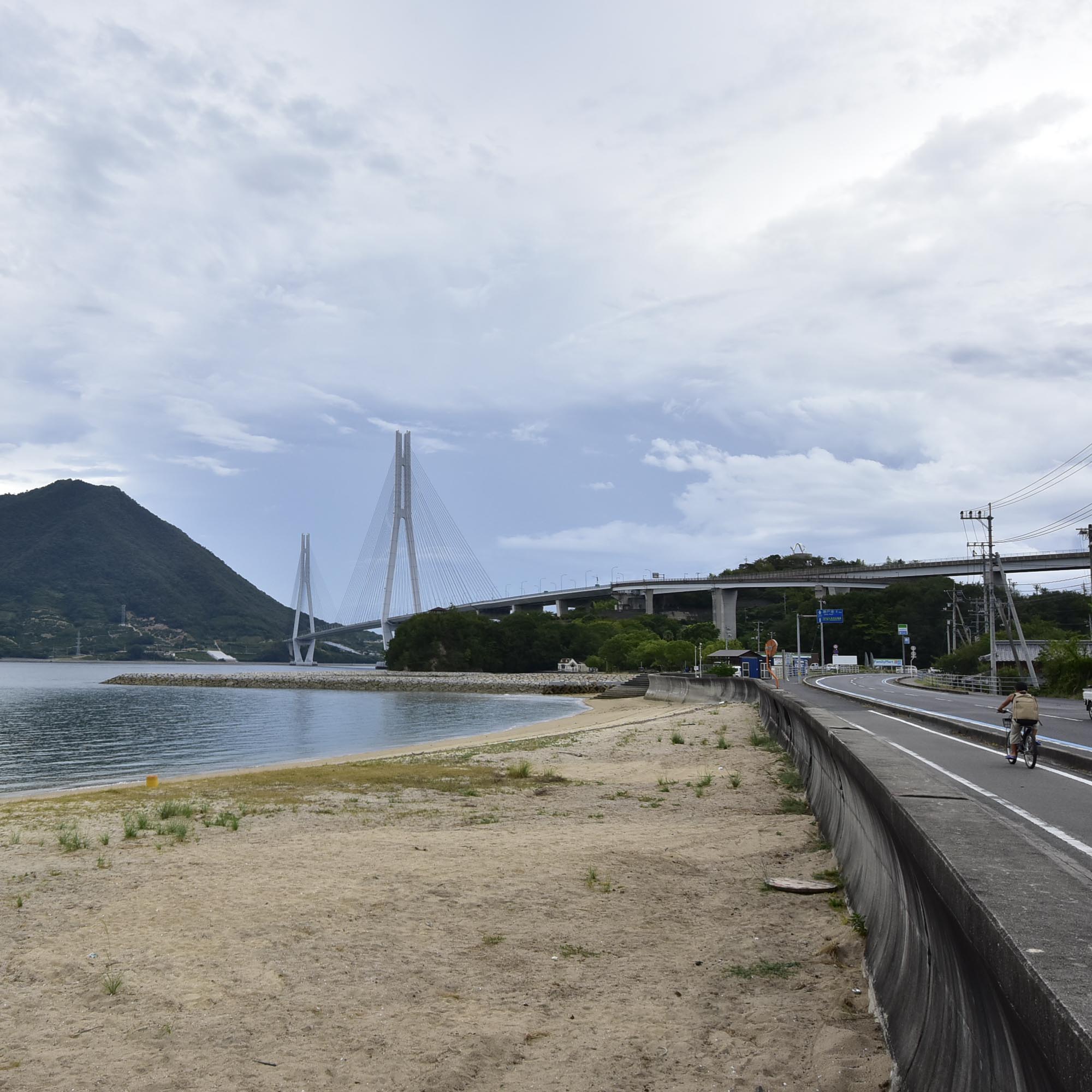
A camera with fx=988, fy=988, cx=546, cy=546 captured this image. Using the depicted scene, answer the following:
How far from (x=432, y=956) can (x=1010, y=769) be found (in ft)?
38.1

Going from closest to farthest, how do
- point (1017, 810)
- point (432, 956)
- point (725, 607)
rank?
point (432, 956), point (1017, 810), point (725, 607)

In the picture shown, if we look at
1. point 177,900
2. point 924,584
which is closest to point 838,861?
point 177,900

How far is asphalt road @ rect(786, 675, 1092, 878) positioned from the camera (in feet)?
29.7

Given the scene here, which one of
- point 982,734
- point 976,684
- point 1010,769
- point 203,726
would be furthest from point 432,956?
point 976,684

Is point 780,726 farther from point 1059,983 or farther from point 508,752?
point 1059,983

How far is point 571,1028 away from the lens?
6035 mm

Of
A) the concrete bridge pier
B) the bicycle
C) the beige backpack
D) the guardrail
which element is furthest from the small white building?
the beige backpack

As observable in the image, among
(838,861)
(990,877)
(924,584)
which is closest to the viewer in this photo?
(990,877)

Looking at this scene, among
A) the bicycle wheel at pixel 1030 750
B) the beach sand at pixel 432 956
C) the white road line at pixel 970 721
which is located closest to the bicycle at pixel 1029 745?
the bicycle wheel at pixel 1030 750

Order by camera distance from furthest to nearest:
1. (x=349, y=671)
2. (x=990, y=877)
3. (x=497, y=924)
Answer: (x=349, y=671)
(x=497, y=924)
(x=990, y=877)

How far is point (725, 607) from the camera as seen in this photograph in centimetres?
14638

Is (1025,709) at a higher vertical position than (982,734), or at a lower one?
higher

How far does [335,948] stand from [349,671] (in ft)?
542

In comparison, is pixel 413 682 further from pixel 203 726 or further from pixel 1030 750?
pixel 1030 750
